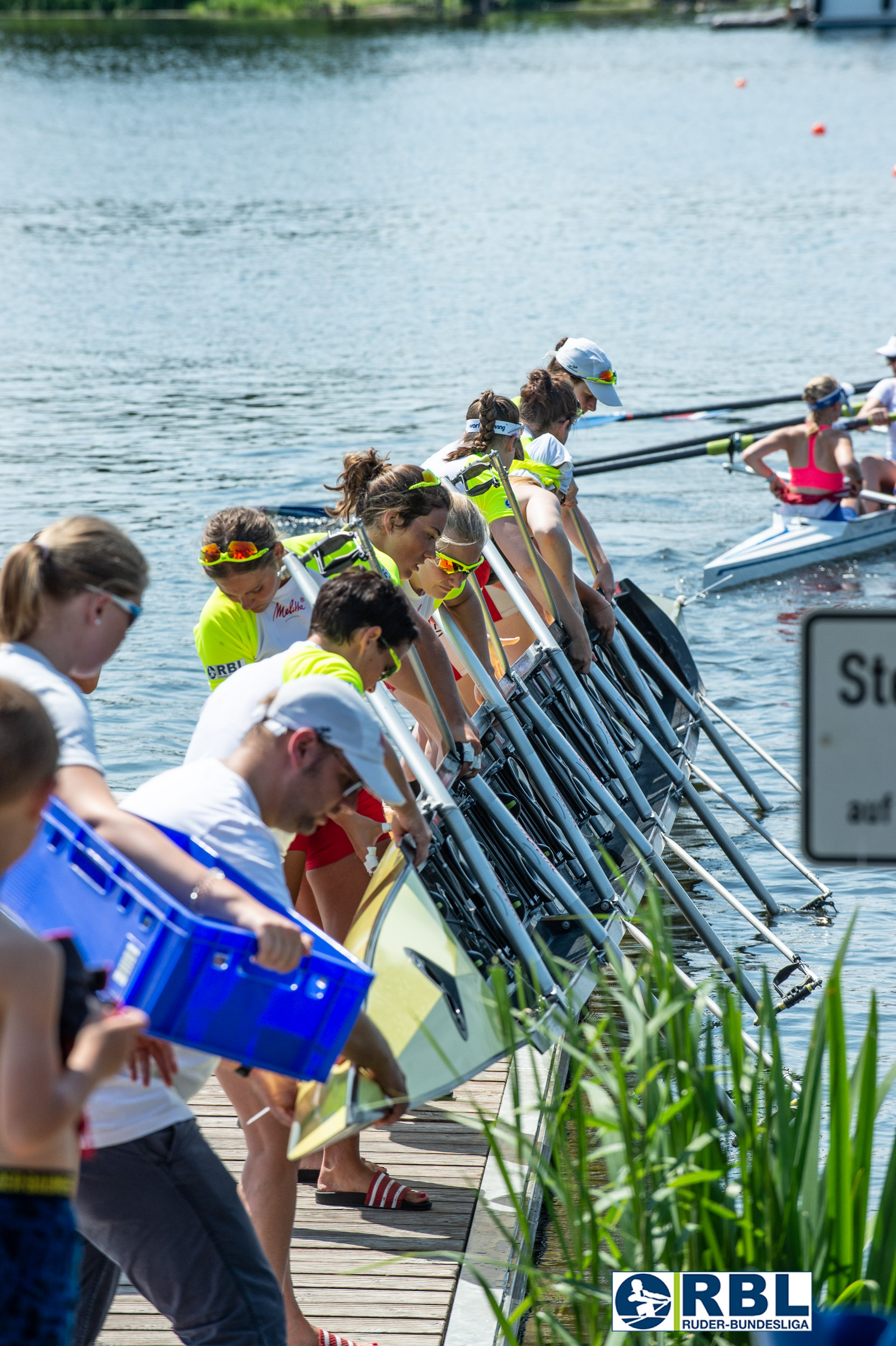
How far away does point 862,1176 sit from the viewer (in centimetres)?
311

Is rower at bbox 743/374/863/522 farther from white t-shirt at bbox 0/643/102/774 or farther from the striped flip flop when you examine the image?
white t-shirt at bbox 0/643/102/774

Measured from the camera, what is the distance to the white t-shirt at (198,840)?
10.0ft

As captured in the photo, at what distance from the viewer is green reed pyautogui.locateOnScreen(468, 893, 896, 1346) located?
304 cm

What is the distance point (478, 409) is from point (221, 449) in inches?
519

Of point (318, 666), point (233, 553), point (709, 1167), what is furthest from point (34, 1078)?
point (233, 553)

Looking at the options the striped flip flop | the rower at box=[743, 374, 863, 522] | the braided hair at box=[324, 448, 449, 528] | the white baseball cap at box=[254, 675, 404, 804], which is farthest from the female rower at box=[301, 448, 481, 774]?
the rower at box=[743, 374, 863, 522]

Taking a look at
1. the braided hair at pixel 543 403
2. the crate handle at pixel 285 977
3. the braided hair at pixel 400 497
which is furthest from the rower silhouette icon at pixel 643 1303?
the braided hair at pixel 543 403

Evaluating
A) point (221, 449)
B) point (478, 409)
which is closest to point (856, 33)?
point (221, 449)

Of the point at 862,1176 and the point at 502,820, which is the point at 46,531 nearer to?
the point at 862,1176

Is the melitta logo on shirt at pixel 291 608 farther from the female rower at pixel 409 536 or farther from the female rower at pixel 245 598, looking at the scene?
the female rower at pixel 409 536

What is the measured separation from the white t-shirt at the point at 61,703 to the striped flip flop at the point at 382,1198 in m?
2.13

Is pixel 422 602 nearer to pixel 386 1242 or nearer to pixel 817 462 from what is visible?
pixel 386 1242

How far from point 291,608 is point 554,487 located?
8.07ft

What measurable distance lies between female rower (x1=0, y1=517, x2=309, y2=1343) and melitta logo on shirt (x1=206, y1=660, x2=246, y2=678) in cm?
188
